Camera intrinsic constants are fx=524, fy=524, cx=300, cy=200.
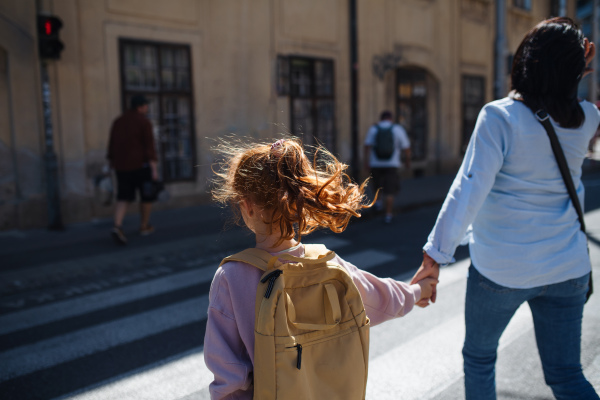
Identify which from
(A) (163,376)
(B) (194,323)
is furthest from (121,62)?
(A) (163,376)

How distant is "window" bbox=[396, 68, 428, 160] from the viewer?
14.3m

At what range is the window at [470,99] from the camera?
16.5 m

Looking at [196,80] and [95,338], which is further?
[196,80]

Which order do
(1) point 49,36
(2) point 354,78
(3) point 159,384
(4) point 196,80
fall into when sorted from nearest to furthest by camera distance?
(3) point 159,384 → (1) point 49,36 → (4) point 196,80 → (2) point 354,78

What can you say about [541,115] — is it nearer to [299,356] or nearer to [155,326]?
[299,356]

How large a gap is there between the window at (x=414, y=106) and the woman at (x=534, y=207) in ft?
40.6

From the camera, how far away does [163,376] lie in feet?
10.7

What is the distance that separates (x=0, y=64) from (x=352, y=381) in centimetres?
816

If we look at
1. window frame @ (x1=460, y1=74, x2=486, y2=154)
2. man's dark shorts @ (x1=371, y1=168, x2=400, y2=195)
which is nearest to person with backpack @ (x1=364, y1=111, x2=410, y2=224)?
man's dark shorts @ (x1=371, y1=168, x2=400, y2=195)

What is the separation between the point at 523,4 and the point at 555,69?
62.4 ft

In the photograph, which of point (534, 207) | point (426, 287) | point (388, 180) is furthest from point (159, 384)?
point (388, 180)

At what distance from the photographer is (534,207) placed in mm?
1993

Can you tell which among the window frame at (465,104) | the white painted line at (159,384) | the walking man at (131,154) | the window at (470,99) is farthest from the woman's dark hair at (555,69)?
the window at (470,99)

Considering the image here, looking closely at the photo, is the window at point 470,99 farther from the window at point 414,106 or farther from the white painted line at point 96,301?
the white painted line at point 96,301
